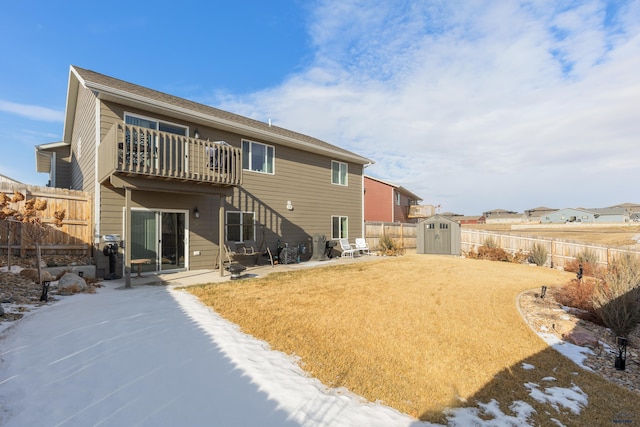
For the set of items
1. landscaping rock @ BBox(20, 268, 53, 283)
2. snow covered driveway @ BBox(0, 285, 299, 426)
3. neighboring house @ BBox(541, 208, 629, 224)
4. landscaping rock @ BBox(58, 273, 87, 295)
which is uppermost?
neighboring house @ BBox(541, 208, 629, 224)

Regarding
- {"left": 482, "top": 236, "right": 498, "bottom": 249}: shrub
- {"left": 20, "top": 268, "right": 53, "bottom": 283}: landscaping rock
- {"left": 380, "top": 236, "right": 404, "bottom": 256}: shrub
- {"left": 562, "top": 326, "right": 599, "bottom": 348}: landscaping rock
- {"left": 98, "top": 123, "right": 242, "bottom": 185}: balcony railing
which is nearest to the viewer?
{"left": 562, "top": 326, "right": 599, "bottom": 348}: landscaping rock

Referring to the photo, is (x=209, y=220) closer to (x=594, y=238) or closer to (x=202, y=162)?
(x=202, y=162)

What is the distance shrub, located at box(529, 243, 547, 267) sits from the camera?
14141mm

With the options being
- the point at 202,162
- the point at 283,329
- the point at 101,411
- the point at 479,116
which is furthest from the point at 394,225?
the point at 101,411

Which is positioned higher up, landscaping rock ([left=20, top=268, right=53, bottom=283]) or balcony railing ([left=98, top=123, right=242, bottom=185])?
balcony railing ([left=98, top=123, right=242, bottom=185])

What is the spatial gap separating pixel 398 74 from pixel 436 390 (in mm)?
13509

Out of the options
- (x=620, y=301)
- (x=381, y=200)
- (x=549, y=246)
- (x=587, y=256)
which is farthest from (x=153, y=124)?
(x=381, y=200)

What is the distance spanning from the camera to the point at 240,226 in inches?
454

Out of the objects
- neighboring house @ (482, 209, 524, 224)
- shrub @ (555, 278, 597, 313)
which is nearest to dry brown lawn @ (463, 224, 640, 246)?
shrub @ (555, 278, 597, 313)

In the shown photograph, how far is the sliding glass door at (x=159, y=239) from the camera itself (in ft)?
29.5

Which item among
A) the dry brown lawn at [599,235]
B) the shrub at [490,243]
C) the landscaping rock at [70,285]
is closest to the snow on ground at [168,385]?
the landscaping rock at [70,285]

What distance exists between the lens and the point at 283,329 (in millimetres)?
4766

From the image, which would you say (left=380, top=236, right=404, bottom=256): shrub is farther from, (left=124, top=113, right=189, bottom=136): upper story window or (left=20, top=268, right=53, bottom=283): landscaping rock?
(left=20, top=268, right=53, bottom=283): landscaping rock

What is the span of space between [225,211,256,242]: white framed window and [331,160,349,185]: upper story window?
5.28m
